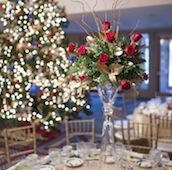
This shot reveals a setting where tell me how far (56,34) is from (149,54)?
6.95 metres

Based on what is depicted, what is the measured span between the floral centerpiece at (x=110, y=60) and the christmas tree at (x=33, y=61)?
100 inches

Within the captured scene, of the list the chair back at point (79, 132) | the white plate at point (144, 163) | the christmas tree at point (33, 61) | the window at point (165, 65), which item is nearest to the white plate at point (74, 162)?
the white plate at point (144, 163)

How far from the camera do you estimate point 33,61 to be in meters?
5.04

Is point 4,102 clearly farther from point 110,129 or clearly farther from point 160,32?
point 160,32

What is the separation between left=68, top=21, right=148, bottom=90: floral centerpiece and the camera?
2.07 m

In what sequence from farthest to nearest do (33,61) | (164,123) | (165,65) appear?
(165,65), (33,61), (164,123)

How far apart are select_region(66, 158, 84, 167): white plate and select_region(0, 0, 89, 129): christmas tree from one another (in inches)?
84.7

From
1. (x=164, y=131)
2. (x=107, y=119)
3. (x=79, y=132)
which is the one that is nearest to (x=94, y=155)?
(x=107, y=119)

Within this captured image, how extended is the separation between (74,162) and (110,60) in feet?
3.29

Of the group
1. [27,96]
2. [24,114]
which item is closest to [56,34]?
[27,96]

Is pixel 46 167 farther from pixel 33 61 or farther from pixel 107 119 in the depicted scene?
pixel 33 61

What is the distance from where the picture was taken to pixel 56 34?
16.5 feet

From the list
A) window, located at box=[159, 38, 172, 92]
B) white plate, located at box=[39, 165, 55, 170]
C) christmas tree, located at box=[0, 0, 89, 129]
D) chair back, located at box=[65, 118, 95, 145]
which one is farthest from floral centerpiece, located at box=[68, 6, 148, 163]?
window, located at box=[159, 38, 172, 92]

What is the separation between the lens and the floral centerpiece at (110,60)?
6.78 ft
